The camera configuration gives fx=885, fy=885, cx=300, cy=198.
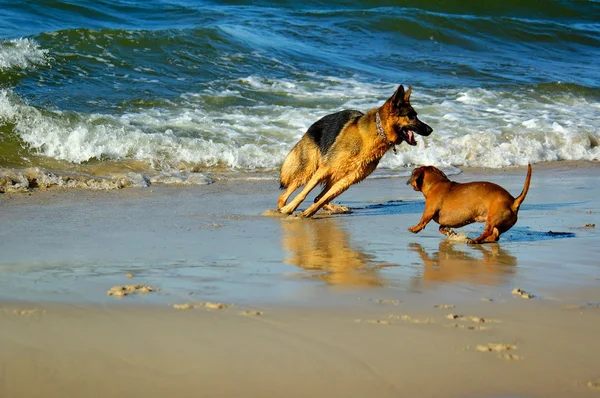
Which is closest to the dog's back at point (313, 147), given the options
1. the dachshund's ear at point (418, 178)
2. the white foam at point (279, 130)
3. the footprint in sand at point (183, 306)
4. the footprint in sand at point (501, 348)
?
the dachshund's ear at point (418, 178)

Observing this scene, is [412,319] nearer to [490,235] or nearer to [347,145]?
[490,235]

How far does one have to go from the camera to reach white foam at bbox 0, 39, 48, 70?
15.3 m

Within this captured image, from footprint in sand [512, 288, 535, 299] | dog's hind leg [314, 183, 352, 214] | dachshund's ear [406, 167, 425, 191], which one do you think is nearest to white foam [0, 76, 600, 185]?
dog's hind leg [314, 183, 352, 214]

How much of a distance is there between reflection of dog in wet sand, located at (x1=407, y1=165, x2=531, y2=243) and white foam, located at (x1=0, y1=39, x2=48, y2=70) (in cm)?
1007

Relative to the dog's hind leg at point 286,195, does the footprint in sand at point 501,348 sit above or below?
above

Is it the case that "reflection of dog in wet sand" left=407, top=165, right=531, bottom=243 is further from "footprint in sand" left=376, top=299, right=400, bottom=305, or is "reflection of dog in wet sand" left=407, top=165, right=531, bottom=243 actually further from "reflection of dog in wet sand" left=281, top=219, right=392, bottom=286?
"footprint in sand" left=376, top=299, right=400, bottom=305

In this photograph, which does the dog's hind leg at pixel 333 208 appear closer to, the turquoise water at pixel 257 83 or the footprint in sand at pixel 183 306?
the turquoise water at pixel 257 83

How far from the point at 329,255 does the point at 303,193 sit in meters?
2.51

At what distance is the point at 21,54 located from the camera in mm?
15703

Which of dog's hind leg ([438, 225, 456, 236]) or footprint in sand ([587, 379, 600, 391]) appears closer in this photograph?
footprint in sand ([587, 379, 600, 391])

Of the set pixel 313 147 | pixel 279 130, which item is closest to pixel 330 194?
pixel 313 147

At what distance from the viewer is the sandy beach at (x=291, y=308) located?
368 cm

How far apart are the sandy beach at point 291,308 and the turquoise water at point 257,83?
12.7ft

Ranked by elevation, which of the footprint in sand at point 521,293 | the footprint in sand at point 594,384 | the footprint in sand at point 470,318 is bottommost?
the footprint in sand at point 521,293
